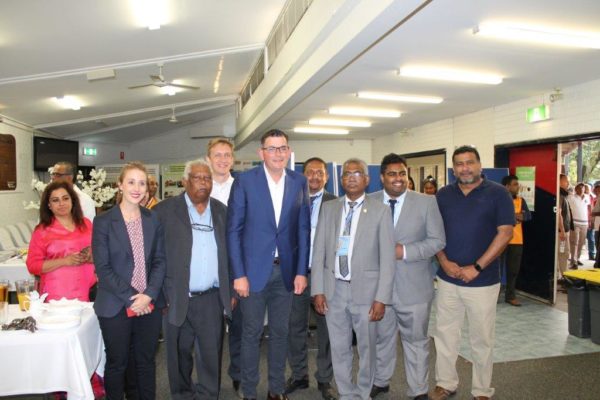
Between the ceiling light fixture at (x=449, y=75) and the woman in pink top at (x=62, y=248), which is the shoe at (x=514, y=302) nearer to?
the ceiling light fixture at (x=449, y=75)

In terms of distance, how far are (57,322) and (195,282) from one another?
2.54ft

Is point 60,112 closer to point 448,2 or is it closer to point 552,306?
point 448,2

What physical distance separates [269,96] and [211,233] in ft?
17.6

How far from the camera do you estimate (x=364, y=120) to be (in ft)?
32.7

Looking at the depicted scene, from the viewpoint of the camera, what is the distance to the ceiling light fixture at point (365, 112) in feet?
28.1

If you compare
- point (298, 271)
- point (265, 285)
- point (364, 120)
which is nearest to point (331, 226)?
point (298, 271)

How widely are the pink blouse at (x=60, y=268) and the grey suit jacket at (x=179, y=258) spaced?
0.74m

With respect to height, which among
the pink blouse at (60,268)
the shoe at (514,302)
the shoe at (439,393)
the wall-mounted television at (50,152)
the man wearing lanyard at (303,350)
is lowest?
the shoe at (514,302)

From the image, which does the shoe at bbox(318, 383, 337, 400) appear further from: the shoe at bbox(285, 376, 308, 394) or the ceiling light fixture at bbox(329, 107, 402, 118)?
the ceiling light fixture at bbox(329, 107, 402, 118)

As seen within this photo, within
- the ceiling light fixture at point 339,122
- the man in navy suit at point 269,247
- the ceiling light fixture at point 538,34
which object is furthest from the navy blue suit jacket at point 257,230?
the ceiling light fixture at point 339,122

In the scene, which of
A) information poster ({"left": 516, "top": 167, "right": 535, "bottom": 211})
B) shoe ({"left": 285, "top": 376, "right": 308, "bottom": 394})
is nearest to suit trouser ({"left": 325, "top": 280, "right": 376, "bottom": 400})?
shoe ({"left": 285, "top": 376, "right": 308, "bottom": 394})

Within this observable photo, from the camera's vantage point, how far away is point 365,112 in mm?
8875

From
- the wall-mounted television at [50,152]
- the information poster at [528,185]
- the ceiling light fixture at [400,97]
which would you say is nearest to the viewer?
the information poster at [528,185]

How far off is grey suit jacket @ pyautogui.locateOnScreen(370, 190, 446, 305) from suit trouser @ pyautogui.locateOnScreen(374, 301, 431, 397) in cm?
7
